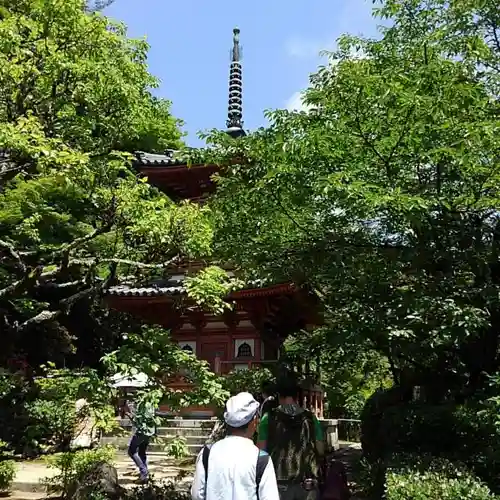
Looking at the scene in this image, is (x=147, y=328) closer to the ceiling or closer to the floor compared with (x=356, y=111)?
closer to the floor

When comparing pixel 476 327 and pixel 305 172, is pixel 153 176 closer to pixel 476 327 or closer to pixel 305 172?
pixel 305 172

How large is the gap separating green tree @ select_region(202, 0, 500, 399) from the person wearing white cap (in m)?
3.07

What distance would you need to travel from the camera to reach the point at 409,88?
619cm

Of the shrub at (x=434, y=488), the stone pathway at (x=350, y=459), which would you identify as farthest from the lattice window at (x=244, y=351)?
the shrub at (x=434, y=488)

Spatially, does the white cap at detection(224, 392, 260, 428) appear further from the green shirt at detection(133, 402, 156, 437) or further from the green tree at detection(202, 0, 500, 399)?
the green shirt at detection(133, 402, 156, 437)

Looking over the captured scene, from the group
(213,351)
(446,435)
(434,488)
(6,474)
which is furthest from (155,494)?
(213,351)

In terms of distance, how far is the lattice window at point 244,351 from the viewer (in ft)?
55.9

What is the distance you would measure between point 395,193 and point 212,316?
12.0 m

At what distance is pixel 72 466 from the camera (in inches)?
356

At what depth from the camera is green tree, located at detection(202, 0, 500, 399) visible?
623 centimetres

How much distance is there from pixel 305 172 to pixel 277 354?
10965 millimetres

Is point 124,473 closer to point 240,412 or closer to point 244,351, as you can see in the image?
point 244,351

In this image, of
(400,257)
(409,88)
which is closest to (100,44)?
(409,88)

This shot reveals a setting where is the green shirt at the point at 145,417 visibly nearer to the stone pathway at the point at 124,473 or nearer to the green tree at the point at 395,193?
the green tree at the point at 395,193
